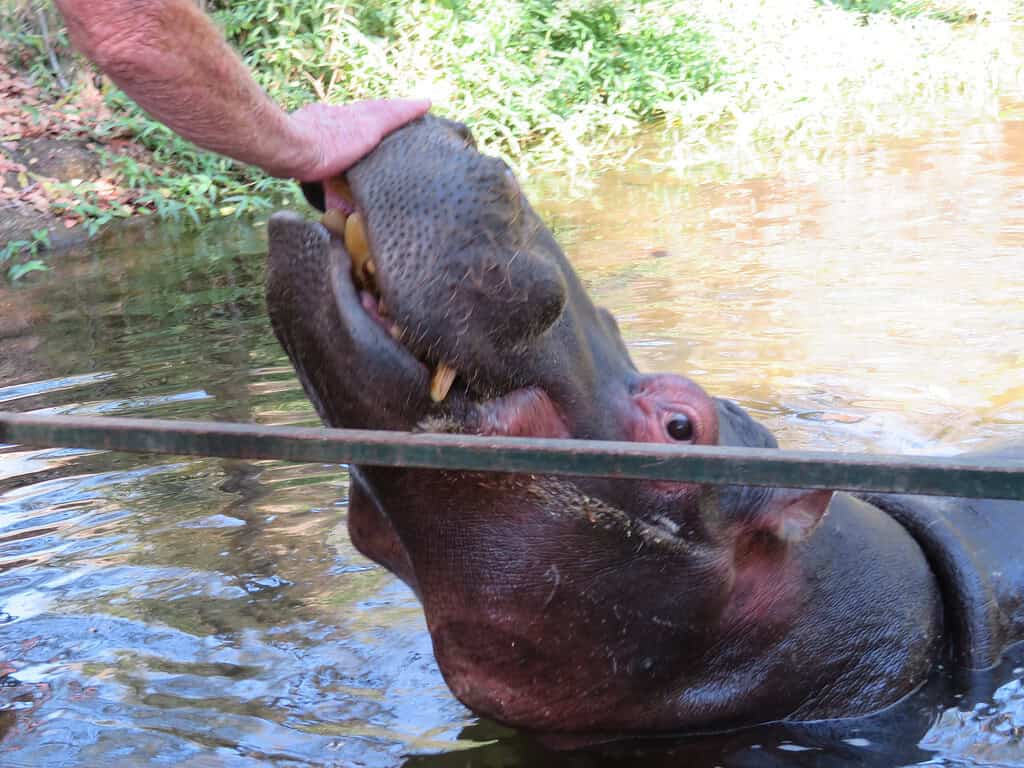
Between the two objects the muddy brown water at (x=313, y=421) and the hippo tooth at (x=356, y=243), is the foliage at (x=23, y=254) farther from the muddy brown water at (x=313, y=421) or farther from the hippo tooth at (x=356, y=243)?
the hippo tooth at (x=356, y=243)

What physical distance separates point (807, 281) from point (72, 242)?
4.79 m

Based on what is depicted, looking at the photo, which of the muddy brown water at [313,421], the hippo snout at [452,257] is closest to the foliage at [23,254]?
the muddy brown water at [313,421]

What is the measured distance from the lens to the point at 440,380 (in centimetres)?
231

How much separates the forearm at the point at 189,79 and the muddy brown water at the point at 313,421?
128cm

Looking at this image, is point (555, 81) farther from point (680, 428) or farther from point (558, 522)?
point (558, 522)

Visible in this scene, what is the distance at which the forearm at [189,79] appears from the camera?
2254mm

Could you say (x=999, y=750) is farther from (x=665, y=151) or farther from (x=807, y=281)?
(x=665, y=151)

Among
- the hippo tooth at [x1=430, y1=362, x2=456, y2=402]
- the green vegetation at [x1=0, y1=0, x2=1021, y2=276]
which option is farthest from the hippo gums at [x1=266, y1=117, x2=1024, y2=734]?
the green vegetation at [x1=0, y1=0, x2=1021, y2=276]

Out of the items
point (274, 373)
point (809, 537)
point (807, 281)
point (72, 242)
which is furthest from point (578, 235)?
point (809, 537)

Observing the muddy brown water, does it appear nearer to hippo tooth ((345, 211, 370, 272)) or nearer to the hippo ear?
the hippo ear

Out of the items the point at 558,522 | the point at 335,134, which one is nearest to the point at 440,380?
the point at 558,522

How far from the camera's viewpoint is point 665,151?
10.3m

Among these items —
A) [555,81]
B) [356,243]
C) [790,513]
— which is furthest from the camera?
[555,81]

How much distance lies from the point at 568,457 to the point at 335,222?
71 centimetres
